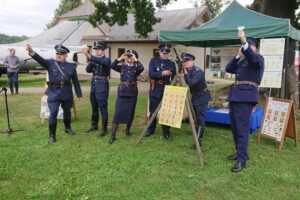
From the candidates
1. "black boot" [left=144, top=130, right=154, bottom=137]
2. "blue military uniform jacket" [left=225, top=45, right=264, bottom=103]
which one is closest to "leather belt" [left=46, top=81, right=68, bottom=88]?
"black boot" [left=144, top=130, right=154, bottom=137]

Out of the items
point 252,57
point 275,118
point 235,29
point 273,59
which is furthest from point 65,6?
point 252,57

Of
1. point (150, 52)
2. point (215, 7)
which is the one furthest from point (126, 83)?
point (215, 7)

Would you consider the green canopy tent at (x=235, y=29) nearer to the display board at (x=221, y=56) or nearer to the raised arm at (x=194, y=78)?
the display board at (x=221, y=56)

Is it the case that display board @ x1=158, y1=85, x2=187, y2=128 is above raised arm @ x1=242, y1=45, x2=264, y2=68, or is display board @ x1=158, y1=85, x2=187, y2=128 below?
below

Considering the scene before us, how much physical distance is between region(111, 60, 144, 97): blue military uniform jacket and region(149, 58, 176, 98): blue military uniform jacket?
28 centimetres

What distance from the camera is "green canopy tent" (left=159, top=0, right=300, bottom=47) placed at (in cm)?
630

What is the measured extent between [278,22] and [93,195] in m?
4.89

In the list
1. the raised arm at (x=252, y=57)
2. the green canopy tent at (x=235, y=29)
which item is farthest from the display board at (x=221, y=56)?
the raised arm at (x=252, y=57)

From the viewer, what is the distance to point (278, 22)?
20.7 ft

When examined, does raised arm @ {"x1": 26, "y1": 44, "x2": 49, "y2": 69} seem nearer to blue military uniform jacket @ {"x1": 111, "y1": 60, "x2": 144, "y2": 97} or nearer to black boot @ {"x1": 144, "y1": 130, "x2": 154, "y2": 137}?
blue military uniform jacket @ {"x1": 111, "y1": 60, "x2": 144, "y2": 97}

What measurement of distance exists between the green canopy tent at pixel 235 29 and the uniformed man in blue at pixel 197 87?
1.54 meters

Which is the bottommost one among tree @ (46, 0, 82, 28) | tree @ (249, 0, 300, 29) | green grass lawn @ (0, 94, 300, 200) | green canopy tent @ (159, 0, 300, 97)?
green grass lawn @ (0, 94, 300, 200)

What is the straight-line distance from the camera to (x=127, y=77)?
19.7 ft

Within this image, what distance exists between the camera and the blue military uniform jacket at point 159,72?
6.07 metres
